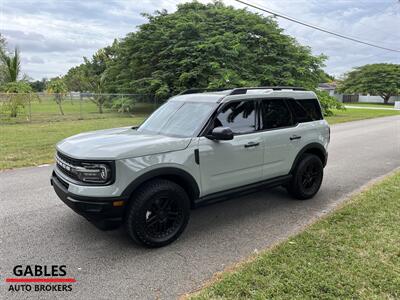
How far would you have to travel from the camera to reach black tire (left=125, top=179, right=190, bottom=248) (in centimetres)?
347

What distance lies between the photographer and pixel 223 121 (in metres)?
4.21

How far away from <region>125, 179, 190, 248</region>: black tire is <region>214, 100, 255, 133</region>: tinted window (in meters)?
1.10

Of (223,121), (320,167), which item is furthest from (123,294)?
(320,167)

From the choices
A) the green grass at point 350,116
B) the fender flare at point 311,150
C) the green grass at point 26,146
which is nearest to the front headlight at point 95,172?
the fender flare at point 311,150

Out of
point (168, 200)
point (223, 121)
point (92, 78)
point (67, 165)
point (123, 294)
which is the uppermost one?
point (92, 78)

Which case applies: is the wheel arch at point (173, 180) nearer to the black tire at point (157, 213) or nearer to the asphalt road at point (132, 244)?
the black tire at point (157, 213)

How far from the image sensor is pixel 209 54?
19062mm

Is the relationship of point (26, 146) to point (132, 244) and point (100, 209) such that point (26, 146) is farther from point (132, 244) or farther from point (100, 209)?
point (100, 209)

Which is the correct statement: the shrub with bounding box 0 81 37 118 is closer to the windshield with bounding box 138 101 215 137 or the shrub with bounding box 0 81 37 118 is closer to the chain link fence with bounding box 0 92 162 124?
the chain link fence with bounding box 0 92 162 124

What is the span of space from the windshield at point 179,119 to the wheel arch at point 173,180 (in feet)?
1.81

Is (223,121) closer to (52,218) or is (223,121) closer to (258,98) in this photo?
(258,98)

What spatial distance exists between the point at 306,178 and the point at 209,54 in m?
15.1

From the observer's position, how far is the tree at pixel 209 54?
1906 centimetres

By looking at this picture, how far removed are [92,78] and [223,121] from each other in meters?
30.1
